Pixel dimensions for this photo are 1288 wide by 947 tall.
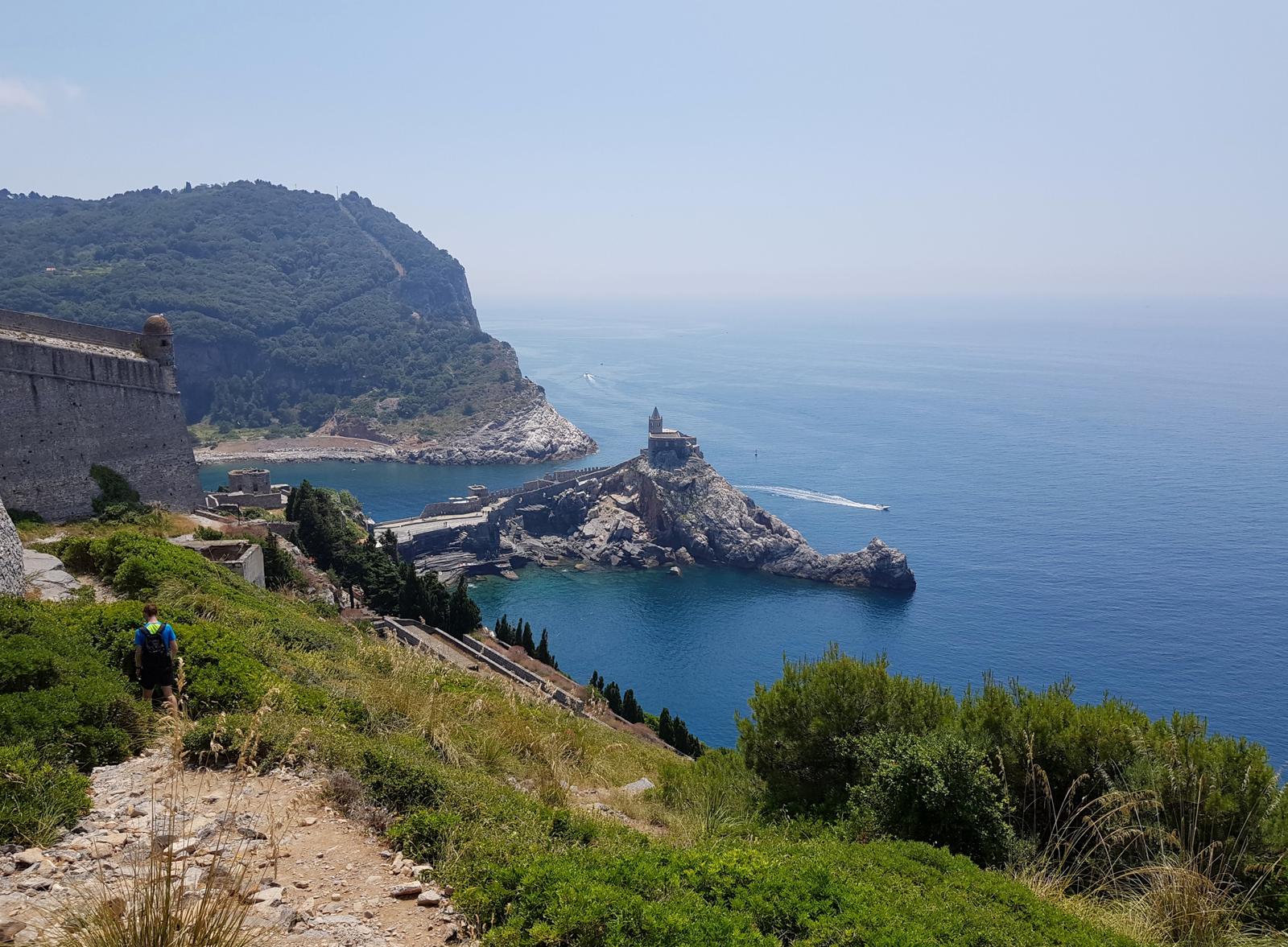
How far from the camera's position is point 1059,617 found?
46469 millimetres

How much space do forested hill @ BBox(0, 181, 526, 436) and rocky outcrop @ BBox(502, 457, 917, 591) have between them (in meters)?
40.0

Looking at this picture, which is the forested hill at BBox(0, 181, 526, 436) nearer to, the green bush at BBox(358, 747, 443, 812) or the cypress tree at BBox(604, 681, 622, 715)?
the cypress tree at BBox(604, 681, 622, 715)

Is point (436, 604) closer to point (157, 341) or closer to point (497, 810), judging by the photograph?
point (157, 341)

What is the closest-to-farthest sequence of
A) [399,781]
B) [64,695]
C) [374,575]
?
[399,781], [64,695], [374,575]

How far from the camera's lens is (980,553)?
57750mm

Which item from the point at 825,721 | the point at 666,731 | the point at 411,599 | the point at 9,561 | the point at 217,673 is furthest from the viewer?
the point at 411,599

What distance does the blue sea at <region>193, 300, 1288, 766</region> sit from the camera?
136 ft

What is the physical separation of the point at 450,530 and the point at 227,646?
5222 cm

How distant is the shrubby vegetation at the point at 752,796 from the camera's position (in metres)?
4.99

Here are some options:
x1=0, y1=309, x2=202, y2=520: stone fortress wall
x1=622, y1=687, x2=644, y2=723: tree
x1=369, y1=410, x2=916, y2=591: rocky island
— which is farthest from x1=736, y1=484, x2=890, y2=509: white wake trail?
x1=0, y1=309, x2=202, y2=520: stone fortress wall

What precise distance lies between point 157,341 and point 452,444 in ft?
248

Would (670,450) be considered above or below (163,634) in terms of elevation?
below

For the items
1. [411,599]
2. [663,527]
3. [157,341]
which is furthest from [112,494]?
[663,527]

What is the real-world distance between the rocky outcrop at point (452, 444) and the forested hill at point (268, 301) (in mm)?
3557
